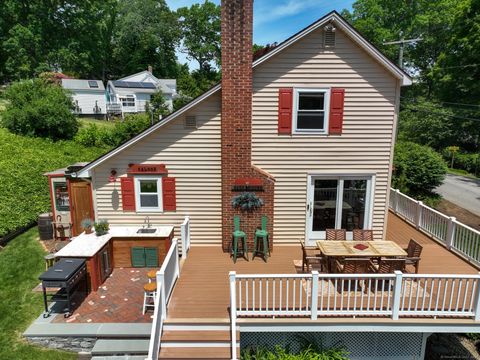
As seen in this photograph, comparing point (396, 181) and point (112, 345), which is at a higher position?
point (396, 181)

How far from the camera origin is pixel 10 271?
955 centimetres

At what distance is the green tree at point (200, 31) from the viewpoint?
62.8 meters

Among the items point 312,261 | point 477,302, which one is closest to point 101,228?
point 312,261

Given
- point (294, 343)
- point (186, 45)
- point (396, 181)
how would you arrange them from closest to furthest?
point (294, 343) < point (396, 181) < point (186, 45)

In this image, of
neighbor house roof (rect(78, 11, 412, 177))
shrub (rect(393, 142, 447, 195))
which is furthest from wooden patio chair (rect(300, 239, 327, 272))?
shrub (rect(393, 142, 447, 195))

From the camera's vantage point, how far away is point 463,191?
22984 millimetres

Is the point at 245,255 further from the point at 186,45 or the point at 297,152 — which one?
the point at 186,45

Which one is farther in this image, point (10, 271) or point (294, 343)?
point (10, 271)

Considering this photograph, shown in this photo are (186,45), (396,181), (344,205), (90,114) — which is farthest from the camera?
(186,45)

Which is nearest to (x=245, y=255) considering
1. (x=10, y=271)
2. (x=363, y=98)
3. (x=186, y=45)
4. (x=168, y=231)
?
(x=168, y=231)

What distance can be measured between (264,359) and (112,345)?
308 cm

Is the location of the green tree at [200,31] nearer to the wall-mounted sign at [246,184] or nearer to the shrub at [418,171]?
the shrub at [418,171]

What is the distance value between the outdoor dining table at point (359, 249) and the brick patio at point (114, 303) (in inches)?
169

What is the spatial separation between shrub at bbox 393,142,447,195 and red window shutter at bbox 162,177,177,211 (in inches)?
533
